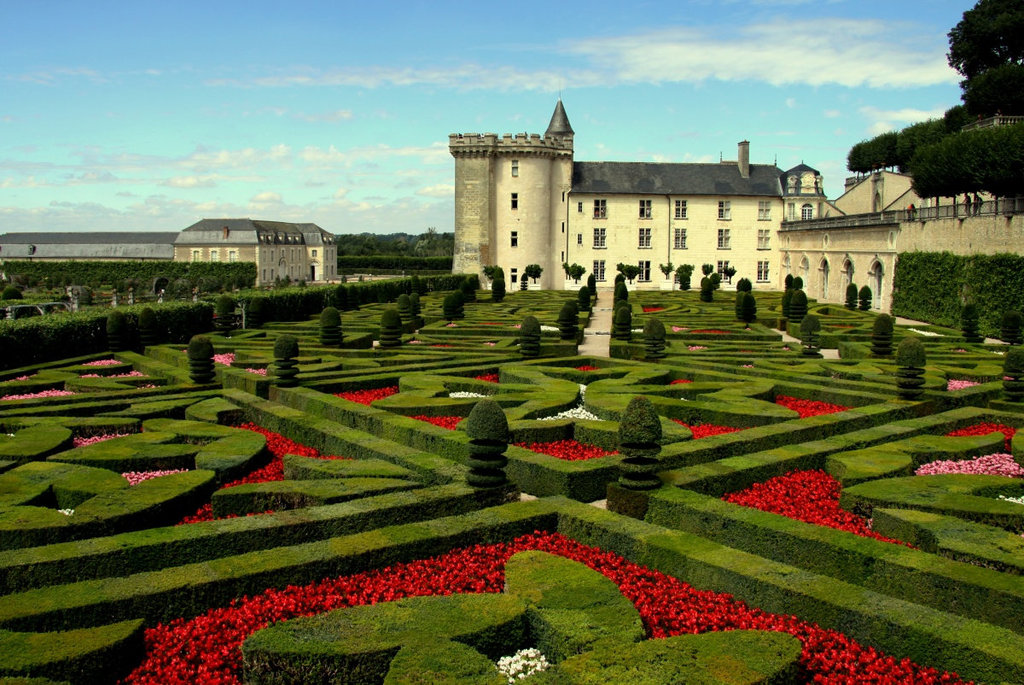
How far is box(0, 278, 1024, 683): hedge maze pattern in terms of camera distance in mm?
5793

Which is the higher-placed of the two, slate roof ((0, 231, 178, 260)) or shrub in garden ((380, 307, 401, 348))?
slate roof ((0, 231, 178, 260))

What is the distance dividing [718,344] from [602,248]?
123ft

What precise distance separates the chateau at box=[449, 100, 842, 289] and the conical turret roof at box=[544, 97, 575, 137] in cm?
136

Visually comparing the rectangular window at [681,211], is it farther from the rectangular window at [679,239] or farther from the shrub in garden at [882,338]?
the shrub in garden at [882,338]

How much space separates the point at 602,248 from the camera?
5975 cm

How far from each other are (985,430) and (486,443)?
28.2ft

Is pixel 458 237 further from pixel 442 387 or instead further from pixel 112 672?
pixel 112 672

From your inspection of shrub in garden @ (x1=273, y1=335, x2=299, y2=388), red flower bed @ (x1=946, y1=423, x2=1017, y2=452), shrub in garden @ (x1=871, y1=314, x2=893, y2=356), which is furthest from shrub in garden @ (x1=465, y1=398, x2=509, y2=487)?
shrub in garden @ (x1=871, y1=314, x2=893, y2=356)

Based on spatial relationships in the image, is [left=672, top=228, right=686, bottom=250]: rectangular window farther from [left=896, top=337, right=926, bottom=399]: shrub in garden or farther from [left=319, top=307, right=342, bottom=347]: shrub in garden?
[left=896, top=337, right=926, bottom=399]: shrub in garden

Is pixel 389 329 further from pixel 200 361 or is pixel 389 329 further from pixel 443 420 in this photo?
pixel 443 420

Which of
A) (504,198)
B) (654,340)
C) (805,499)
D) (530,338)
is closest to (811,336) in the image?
(654,340)

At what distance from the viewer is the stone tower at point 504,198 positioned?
5697 cm

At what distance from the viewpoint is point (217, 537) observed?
301 inches

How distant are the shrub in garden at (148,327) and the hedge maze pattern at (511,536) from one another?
6.56 meters
